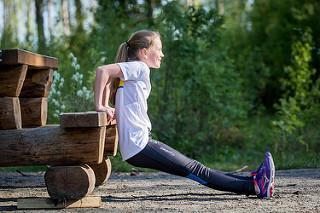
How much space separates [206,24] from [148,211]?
6.26 metres

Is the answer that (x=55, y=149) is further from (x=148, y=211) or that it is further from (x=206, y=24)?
(x=206, y=24)

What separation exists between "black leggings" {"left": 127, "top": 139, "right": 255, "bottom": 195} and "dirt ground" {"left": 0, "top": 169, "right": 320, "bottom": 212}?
103 mm

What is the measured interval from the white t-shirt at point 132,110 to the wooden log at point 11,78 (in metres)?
0.71

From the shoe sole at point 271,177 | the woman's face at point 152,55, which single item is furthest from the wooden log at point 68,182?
the shoe sole at point 271,177

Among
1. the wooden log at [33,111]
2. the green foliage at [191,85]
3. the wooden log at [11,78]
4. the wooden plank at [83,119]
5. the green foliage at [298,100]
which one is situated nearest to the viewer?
the wooden plank at [83,119]

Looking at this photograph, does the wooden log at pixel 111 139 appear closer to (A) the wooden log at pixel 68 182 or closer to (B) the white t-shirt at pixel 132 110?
(B) the white t-shirt at pixel 132 110

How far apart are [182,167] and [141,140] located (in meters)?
0.37

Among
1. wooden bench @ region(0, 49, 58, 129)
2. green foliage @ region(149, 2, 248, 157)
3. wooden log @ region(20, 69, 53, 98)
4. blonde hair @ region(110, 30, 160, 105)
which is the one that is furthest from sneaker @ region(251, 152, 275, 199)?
green foliage @ region(149, 2, 248, 157)

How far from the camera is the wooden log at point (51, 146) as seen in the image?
4770 millimetres

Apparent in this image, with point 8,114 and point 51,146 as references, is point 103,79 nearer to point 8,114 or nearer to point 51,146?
point 51,146

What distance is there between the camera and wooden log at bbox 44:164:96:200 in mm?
4703

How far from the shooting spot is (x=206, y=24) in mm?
10477

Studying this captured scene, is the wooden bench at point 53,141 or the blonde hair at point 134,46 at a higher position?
the blonde hair at point 134,46

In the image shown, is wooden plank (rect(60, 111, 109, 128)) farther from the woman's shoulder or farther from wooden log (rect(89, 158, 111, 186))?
wooden log (rect(89, 158, 111, 186))
